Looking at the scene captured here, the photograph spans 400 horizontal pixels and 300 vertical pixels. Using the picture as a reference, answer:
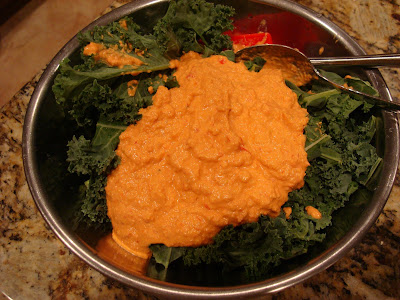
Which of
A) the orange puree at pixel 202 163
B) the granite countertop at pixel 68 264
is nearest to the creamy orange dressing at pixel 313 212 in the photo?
the orange puree at pixel 202 163

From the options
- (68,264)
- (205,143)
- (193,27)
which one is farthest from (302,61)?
(68,264)

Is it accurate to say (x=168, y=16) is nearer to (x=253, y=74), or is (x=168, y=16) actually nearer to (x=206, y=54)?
(x=206, y=54)

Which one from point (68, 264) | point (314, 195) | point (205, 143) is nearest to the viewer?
point (205, 143)

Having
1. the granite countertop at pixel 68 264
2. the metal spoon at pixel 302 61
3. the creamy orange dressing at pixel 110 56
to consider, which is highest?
the creamy orange dressing at pixel 110 56

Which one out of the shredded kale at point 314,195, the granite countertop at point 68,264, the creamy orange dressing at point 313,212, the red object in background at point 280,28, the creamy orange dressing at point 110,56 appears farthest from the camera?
the red object in background at point 280,28

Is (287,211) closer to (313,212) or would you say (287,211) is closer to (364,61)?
(313,212)

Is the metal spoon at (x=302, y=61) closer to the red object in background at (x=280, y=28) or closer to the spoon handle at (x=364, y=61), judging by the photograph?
the spoon handle at (x=364, y=61)

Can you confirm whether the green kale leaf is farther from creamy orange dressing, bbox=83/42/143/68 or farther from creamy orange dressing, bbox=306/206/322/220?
creamy orange dressing, bbox=306/206/322/220
